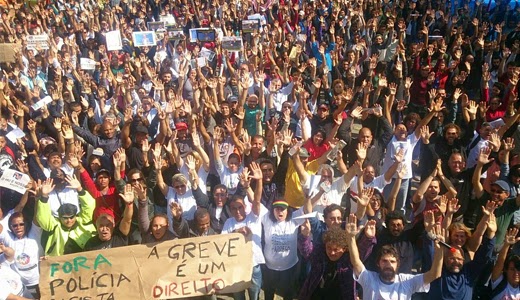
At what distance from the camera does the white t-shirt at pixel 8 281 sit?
401 cm

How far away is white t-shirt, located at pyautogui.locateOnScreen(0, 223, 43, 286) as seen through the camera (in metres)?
4.39

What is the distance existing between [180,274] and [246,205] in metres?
0.96

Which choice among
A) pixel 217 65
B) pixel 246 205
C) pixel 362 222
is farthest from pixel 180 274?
pixel 217 65

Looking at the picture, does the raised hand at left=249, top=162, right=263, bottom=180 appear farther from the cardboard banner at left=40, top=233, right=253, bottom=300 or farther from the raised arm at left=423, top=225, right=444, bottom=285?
the raised arm at left=423, top=225, right=444, bottom=285

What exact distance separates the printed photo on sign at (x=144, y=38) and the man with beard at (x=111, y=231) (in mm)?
6415

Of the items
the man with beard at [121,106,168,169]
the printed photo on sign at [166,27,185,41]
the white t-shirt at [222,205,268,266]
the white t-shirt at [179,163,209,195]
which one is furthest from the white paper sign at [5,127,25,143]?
the printed photo on sign at [166,27,185,41]

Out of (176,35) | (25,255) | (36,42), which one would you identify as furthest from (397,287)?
(36,42)

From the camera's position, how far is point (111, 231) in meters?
4.43

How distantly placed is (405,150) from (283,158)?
5.35 feet

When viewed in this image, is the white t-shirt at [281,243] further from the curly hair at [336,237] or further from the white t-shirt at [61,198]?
the white t-shirt at [61,198]

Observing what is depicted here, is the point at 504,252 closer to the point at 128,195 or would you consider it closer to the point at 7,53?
the point at 128,195

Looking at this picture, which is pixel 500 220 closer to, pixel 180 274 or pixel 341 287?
pixel 341 287

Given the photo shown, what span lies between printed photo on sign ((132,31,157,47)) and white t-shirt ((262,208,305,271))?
6.88 m

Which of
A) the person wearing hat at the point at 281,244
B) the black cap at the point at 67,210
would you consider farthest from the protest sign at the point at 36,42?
the person wearing hat at the point at 281,244
